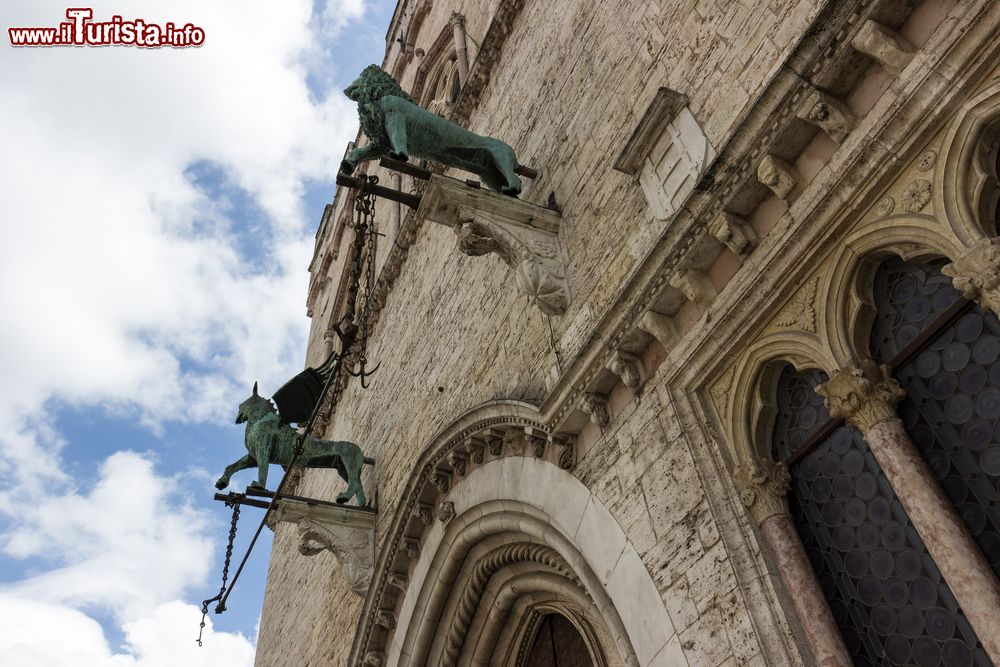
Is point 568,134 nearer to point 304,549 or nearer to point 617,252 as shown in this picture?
point 617,252

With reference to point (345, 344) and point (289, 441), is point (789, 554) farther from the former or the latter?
point (289, 441)

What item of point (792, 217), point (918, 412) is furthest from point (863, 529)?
point (792, 217)

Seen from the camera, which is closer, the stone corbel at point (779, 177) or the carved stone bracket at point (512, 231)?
the stone corbel at point (779, 177)

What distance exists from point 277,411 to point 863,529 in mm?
6425

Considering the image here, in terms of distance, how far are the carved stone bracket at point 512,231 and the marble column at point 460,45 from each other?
4226mm

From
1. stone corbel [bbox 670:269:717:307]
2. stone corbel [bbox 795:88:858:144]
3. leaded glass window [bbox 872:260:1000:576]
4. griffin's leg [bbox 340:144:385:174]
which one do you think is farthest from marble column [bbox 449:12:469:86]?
leaded glass window [bbox 872:260:1000:576]

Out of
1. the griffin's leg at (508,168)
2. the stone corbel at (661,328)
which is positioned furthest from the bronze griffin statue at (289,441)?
the stone corbel at (661,328)

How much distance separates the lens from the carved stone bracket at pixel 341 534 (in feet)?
22.4

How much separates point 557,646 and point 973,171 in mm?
3975

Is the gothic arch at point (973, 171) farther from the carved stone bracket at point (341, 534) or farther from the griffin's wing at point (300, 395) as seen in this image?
the griffin's wing at point (300, 395)

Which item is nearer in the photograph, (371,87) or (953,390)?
(953,390)

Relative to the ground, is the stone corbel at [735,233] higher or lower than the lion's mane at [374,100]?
lower

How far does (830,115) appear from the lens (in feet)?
9.71

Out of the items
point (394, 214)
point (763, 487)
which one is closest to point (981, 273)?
point (763, 487)
